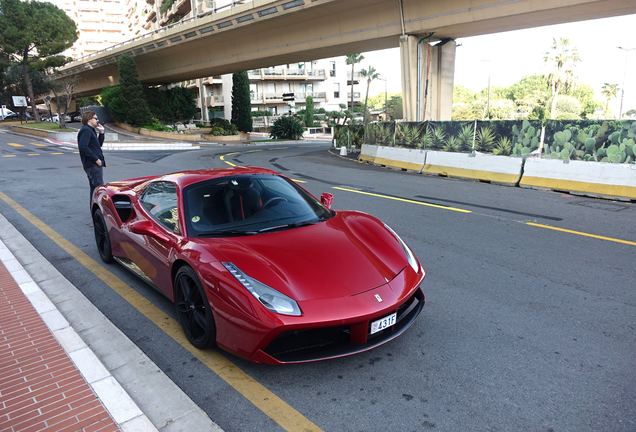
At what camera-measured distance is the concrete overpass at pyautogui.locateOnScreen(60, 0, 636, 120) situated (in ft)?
59.5

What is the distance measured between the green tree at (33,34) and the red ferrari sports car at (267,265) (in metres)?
53.1

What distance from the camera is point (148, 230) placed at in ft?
13.0

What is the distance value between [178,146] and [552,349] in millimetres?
30711

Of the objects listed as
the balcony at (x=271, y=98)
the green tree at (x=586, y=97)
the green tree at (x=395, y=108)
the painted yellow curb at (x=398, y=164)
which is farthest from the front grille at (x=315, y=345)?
the green tree at (x=586, y=97)

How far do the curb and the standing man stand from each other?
3.30 m

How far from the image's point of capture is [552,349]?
10.8ft

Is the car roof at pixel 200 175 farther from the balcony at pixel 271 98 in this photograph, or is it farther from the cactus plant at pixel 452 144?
the balcony at pixel 271 98

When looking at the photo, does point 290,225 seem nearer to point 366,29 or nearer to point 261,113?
point 366,29

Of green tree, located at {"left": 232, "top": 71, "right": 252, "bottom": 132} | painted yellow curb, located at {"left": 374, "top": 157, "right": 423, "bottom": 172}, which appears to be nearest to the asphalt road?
painted yellow curb, located at {"left": 374, "top": 157, "right": 423, "bottom": 172}

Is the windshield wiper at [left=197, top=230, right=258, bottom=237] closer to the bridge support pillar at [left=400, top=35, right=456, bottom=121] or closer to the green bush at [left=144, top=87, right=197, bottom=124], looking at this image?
the bridge support pillar at [left=400, top=35, right=456, bottom=121]

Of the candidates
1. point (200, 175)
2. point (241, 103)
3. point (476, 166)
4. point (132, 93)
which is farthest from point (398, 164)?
point (241, 103)

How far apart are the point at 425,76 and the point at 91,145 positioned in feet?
60.1

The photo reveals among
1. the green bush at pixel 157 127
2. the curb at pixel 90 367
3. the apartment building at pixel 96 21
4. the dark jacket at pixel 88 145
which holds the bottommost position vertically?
the curb at pixel 90 367

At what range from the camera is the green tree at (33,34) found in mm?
45375
